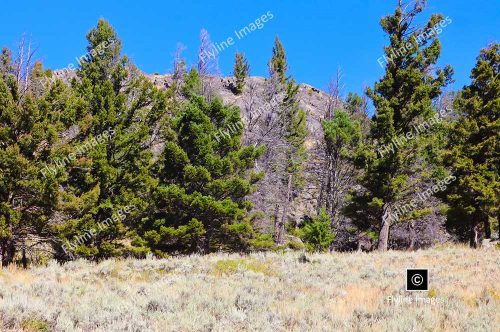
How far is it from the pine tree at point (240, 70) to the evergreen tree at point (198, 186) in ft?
173

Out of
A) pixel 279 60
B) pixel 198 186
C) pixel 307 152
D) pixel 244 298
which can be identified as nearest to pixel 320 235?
pixel 198 186

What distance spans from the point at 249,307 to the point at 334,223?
23.4 meters

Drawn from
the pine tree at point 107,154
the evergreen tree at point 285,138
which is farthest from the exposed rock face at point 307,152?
the pine tree at point 107,154

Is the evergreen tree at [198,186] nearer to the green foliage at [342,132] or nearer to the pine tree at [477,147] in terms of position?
the green foliage at [342,132]

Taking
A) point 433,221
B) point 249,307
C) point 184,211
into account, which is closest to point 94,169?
point 184,211

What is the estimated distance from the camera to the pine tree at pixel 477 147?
22.1 metres

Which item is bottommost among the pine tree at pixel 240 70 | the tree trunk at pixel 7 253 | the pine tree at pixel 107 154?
the tree trunk at pixel 7 253

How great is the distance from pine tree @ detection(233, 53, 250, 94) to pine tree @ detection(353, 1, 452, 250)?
52162 millimetres

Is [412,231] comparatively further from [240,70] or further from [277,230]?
[240,70]

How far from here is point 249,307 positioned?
25.0 feet

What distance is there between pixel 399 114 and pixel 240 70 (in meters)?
55.0

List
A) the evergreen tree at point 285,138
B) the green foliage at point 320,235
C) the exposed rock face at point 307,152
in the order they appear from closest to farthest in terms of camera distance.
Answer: the green foliage at point 320,235 < the exposed rock face at point 307,152 < the evergreen tree at point 285,138

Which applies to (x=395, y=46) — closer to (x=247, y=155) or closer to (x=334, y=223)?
(x=247, y=155)

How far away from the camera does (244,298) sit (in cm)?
809
